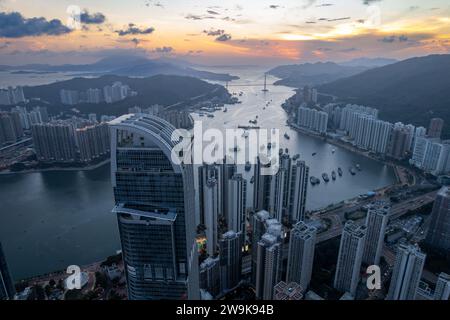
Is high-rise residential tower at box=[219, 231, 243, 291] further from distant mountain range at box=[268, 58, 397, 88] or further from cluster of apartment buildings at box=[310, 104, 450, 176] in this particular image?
distant mountain range at box=[268, 58, 397, 88]

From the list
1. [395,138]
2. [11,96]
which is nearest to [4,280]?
[395,138]

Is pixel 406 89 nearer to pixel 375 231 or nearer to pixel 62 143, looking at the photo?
pixel 375 231

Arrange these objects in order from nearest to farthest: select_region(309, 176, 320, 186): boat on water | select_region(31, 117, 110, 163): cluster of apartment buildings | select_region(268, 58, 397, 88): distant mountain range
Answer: select_region(309, 176, 320, 186): boat on water < select_region(31, 117, 110, 163): cluster of apartment buildings < select_region(268, 58, 397, 88): distant mountain range

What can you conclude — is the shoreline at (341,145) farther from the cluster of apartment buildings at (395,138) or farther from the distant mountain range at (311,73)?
the distant mountain range at (311,73)

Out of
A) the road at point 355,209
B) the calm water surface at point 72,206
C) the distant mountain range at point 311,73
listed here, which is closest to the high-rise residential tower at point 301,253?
the road at point 355,209

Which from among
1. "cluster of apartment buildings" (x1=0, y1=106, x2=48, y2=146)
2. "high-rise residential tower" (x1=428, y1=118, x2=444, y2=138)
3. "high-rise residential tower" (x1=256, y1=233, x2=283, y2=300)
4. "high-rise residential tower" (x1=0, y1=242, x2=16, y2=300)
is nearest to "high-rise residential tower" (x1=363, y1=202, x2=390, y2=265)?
"high-rise residential tower" (x1=256, y1=233, x2=283, y2=300)
